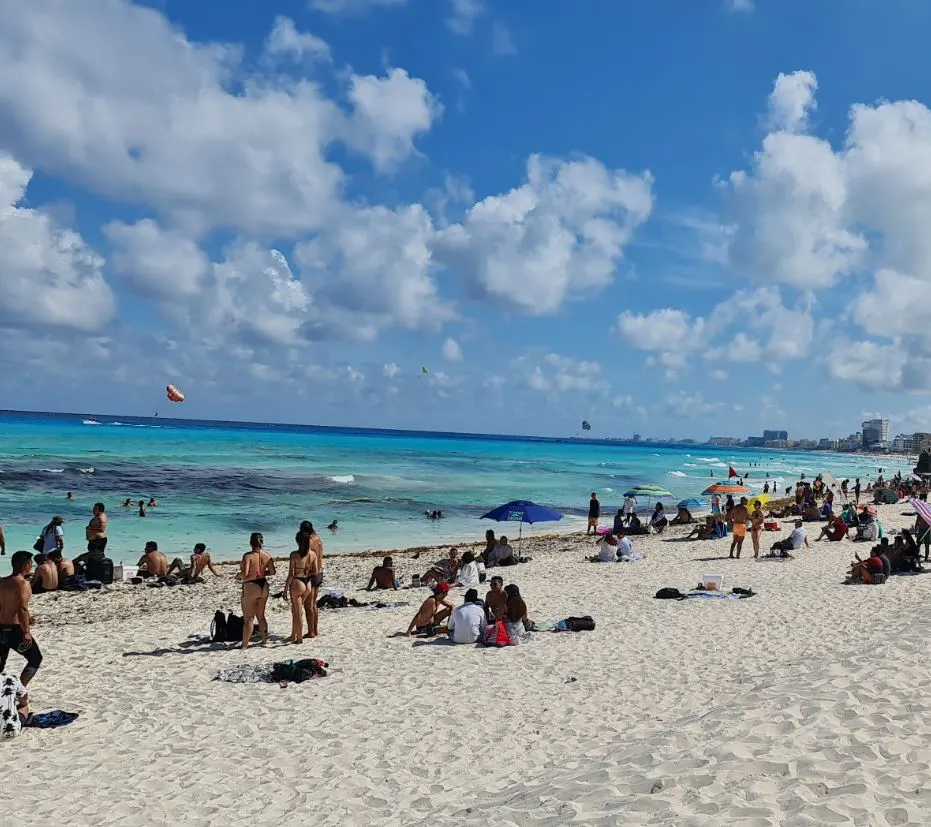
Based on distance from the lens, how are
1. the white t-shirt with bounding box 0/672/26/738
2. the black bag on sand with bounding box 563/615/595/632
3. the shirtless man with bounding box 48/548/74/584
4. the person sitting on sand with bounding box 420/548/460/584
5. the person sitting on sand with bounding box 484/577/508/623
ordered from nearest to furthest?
the white t-shirt with bounding box 0/672/26/738 < the person sitting on sand with bounding box 484/577/508/623 < the black bag on sand with bounding box 563/615/595/632 < the shirtless man with bounding box 48/548/74/584 < the person sitting on sand with bounding box 420/548/460/584

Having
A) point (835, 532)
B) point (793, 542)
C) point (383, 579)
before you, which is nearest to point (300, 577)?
point (383, 579)

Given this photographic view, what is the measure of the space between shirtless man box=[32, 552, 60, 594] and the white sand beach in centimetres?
248

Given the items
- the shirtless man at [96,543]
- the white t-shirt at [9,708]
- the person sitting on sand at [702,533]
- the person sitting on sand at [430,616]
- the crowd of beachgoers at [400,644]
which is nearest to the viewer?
the crowd of beachgoers at [400,644]

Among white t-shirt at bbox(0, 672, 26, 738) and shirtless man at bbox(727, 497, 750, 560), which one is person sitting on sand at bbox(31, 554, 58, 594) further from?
shirtless man at bbox(727, 497, 750, 560)

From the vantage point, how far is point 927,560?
16.3 metres

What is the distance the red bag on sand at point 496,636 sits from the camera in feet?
33.1

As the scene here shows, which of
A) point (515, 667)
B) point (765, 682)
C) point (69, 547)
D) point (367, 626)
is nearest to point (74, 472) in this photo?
point (69, 547)

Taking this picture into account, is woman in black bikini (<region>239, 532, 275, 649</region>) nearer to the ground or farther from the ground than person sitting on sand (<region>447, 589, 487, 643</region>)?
farther from the ground

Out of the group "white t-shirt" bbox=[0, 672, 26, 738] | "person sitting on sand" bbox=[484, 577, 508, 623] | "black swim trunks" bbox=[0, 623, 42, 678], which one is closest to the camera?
"white t-shirt" bbox=[0, 672, 26, 738]

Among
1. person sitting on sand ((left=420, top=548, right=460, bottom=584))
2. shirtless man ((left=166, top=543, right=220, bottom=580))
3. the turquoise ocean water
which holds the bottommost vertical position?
the turquoise ocean water

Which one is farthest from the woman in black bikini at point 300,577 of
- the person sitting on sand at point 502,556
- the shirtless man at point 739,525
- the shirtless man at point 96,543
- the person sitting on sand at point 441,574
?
the shirtless man at point 739,525

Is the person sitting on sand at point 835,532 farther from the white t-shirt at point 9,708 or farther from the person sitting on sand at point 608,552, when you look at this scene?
the white t-shirt at point 9,708

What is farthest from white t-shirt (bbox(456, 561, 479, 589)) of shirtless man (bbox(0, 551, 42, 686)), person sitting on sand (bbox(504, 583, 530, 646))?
shirtless man (bbox(0, 551, 42, 686))

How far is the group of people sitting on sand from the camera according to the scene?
405 inches
